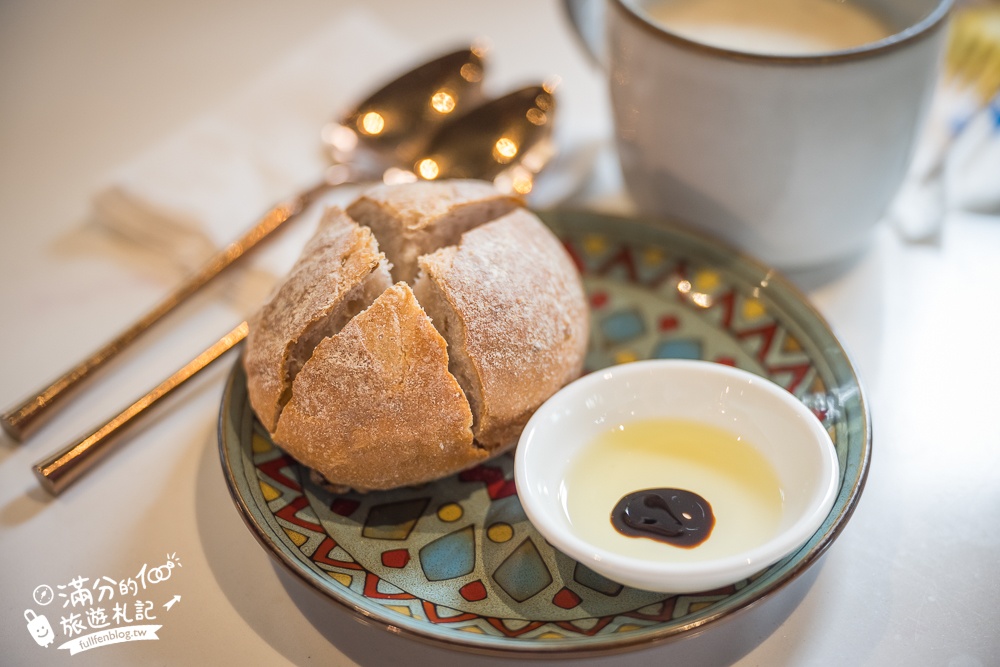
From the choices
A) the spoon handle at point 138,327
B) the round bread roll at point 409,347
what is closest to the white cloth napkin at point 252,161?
the spoon handle at point 138,327

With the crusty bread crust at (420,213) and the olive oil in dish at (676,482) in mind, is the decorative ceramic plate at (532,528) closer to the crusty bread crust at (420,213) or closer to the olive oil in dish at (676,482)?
the olive oil in dish at (676,482)

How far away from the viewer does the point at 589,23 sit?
4.39ft

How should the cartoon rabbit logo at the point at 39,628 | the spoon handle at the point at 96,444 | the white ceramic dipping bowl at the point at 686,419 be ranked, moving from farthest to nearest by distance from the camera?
the spoon handle at the point at 96,444
the cartoon rabbit logo at the point at 39,628
the white ceramic dipping bowl at the point at 686,419

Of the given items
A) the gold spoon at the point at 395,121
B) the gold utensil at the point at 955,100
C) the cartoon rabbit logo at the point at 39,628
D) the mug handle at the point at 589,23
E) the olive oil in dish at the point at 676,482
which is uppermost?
the mug handle at the point at 589,23

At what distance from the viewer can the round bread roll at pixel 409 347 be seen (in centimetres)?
88

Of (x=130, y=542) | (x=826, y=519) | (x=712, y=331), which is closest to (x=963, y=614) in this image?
(x=826, y=519)

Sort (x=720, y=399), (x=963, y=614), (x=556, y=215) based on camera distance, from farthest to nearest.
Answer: (x=556, y=215) < (x=720, y=399) < (x=963, y=614)

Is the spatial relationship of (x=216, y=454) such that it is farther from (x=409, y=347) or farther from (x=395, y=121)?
(x=395, y=121)

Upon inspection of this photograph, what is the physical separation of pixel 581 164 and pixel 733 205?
0.36 meters

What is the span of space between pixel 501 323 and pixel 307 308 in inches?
8.3

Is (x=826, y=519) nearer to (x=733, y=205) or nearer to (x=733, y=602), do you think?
(x=733, y=602)

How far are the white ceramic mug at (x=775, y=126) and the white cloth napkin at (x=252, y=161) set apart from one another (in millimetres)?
511

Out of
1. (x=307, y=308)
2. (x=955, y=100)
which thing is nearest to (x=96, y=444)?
(x=307, y=308)

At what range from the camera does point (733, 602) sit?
0.74 m
